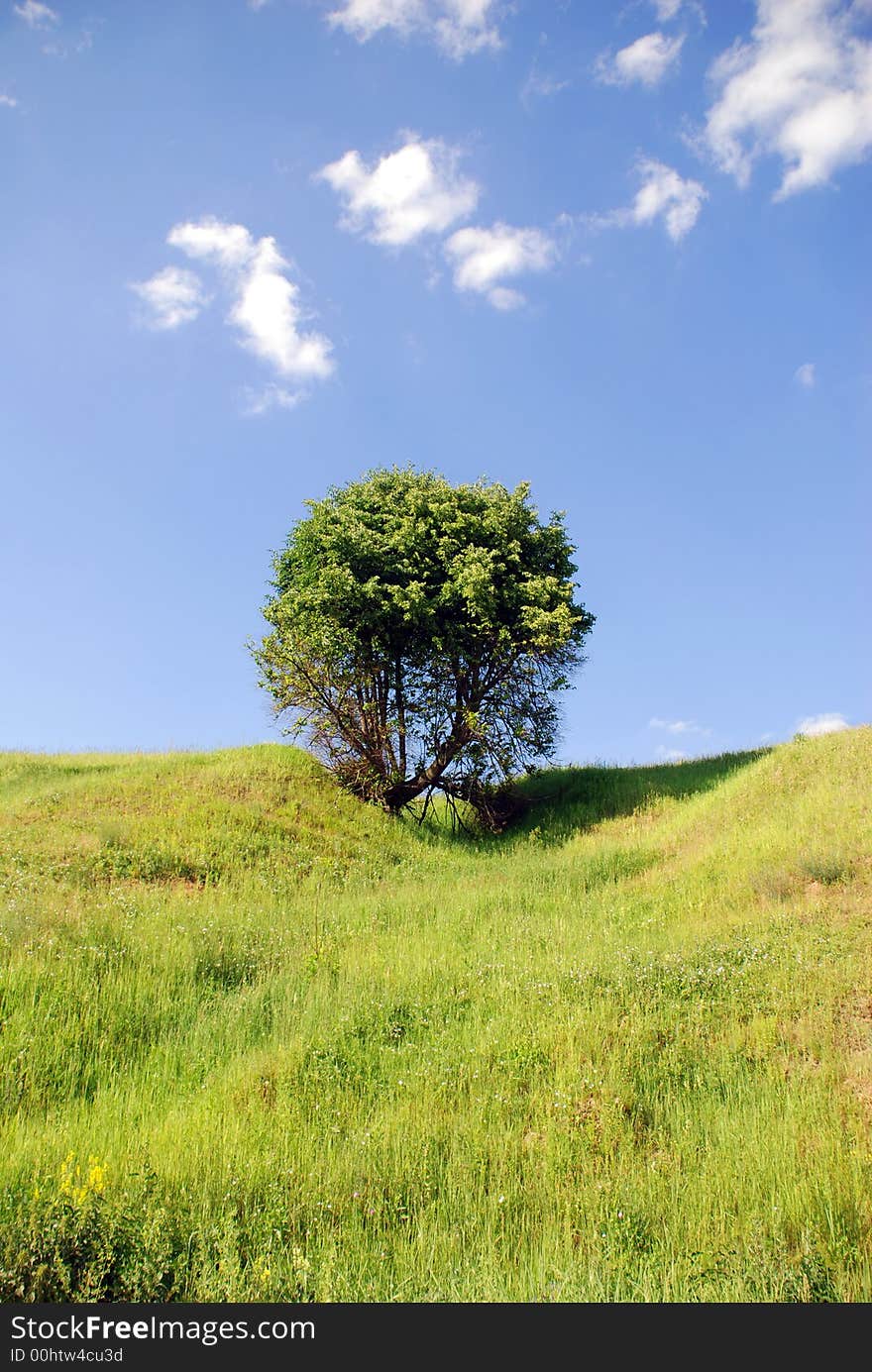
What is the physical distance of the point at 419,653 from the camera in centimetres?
2830

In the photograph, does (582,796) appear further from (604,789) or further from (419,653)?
(419,653)

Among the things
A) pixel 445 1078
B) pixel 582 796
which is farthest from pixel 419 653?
pixel 445 1078

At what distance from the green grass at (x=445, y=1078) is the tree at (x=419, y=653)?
896cm

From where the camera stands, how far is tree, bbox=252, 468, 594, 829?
89.3ft

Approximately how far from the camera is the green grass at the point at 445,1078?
19.4 ft

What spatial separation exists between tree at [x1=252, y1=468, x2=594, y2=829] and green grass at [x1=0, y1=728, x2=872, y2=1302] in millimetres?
8963

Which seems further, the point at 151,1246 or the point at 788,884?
the point at 788,884

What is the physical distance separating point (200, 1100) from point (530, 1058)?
364cm

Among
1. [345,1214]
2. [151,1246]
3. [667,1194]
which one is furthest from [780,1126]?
[151,1246]

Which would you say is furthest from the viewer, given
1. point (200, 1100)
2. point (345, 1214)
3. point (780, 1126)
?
point (200, 1100)

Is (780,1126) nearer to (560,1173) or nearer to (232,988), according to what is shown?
(560,1173)

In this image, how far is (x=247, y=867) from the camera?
66.0 feet

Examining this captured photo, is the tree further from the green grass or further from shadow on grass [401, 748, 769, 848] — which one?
the green grass

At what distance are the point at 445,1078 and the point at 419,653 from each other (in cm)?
2037
